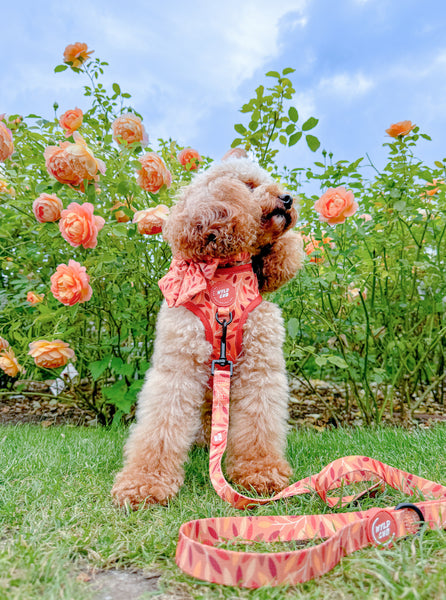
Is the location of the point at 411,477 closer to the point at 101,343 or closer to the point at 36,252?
the point at 101,343

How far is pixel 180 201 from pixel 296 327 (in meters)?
1.12

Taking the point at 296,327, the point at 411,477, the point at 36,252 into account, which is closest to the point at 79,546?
the point at 411,477

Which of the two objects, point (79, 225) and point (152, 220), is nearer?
point (79, 225)

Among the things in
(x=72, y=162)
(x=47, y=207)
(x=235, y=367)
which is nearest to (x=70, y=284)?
(x=47, y=207)

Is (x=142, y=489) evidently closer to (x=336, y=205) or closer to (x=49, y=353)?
(x=49, y=353)

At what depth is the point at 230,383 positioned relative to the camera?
2105 mm

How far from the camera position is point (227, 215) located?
6.27 ft

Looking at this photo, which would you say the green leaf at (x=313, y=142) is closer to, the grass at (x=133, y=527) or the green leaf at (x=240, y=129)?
the green leaf at (x=240, y=129)

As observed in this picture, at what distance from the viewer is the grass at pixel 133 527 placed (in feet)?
3.85

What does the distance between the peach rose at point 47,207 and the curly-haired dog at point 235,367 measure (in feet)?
3.20

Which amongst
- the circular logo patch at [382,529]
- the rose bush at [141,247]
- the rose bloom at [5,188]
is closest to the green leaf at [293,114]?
the rose bush at [141,247]

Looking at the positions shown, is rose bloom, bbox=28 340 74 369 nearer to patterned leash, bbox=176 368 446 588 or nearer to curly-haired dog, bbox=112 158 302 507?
curly-haired dog, bbox=112 158 302 507

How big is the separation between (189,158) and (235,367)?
5.31 ft

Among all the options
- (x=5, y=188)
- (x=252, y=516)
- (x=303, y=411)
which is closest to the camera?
(x=252, y=516)
